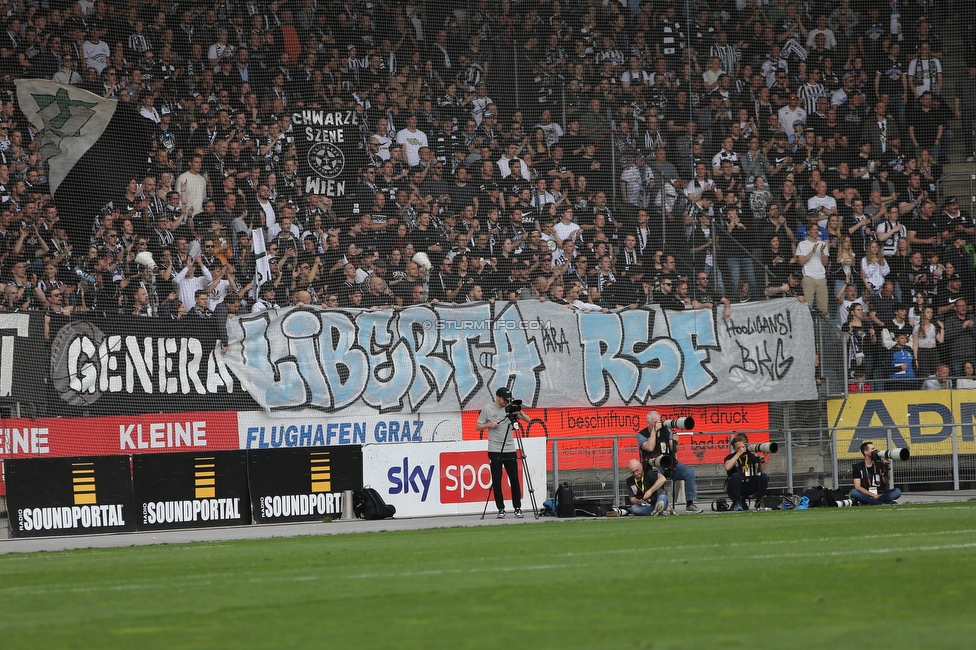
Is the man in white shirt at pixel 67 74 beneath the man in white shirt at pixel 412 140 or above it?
above

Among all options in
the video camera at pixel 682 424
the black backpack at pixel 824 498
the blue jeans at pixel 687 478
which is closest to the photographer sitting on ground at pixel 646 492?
the video camera at pixel 682 424

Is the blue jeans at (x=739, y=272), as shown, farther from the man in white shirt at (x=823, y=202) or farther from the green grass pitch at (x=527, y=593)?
the green grass pitch at (x=527, y=593)

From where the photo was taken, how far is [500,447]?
16812 mm

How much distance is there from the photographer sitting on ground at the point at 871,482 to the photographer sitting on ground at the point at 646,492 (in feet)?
8.75

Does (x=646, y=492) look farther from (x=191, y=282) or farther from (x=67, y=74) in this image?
(x=67, y=74)

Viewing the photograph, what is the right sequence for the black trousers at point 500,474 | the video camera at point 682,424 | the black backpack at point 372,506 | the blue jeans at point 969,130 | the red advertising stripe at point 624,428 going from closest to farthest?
1. the black trousers at point 500,474
2. the black backpack at point 372,506
3. the video camera at point 682,424
4. the red advertising stripe at point 624,428
5. the blue jeans at point 969,130

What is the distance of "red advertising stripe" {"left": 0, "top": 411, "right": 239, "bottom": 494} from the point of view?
54.9 ft

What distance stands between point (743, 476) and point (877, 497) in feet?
5.96

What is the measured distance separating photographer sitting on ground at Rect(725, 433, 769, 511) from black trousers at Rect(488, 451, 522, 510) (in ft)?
10.00

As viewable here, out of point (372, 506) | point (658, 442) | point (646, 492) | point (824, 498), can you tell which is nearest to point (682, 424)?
point (658, 442)

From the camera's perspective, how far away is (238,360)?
728 inches

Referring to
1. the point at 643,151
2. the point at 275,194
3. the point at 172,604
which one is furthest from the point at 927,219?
the point at 172,604

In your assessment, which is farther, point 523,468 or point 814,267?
point 814,267

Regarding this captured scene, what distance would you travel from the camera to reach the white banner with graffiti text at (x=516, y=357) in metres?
18.8
